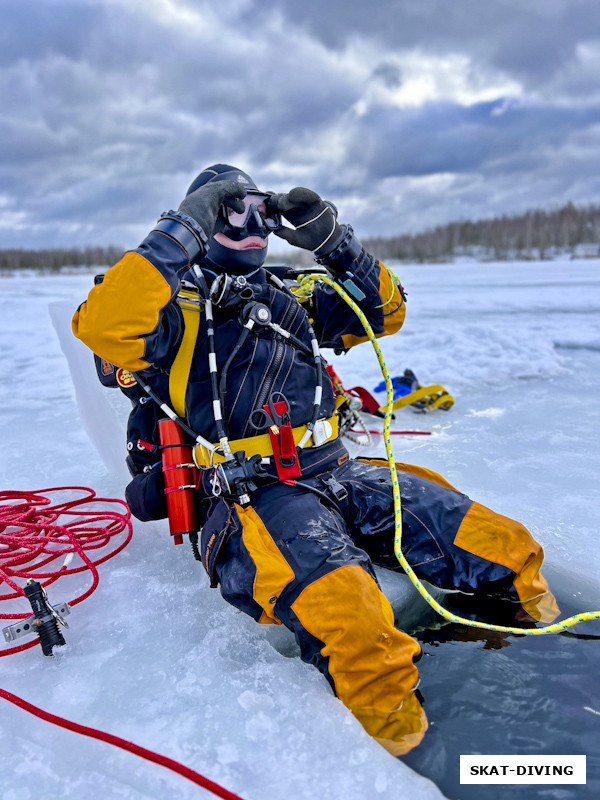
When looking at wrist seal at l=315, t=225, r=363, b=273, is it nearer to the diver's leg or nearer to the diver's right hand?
the diver's right hand

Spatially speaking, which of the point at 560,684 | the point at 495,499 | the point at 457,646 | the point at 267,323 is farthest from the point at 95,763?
the point at 495,499

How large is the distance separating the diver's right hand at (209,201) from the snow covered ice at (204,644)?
1.30 meters

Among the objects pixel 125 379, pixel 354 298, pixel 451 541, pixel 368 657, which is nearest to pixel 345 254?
pixel 354 298

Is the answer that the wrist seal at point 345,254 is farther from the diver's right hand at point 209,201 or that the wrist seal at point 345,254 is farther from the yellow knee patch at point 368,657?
the yellow knee patch at point 368,657

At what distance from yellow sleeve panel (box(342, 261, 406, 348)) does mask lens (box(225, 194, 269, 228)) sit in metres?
0.58

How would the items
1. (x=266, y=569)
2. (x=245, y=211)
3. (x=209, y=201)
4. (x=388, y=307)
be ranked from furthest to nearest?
(x=388, y=307), (x=245, y=211), (x=209, y=201), (x=266, y=569)

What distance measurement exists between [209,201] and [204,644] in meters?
1.48

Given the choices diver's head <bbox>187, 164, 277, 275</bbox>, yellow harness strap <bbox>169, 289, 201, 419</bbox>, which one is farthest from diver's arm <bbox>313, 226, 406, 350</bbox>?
yellow harness strap <bbox>169, 289, 201, 419</bbox>

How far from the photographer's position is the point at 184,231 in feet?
6.46

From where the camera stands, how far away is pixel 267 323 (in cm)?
218

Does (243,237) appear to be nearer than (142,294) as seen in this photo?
No

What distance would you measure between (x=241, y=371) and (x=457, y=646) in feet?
3.84

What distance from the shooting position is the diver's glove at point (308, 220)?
2.30 meters

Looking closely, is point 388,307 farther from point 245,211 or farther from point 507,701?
point 507,701
